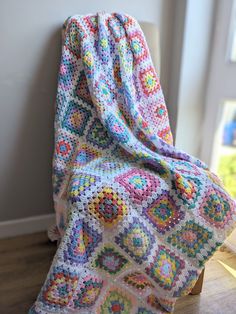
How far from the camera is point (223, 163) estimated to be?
70.9 inches

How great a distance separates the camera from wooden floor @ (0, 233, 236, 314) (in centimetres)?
123

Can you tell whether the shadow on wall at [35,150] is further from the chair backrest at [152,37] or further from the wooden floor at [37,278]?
the chair backrest at [152,37]

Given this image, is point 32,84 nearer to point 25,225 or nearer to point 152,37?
point 152,37

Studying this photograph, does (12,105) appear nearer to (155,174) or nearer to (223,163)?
(155,174)

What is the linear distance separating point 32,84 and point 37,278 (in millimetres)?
826

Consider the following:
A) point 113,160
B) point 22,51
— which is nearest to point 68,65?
point 22,51

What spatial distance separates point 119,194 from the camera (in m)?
1.03

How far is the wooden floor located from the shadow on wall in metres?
0.17

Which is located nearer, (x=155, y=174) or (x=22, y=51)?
(x=155, y=174)

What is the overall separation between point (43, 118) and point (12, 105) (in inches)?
5.8

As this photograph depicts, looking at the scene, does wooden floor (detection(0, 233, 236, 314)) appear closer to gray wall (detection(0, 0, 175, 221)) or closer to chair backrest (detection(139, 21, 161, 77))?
gray wall (detection(0, 0, 175, 221))

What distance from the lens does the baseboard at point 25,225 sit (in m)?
1.59

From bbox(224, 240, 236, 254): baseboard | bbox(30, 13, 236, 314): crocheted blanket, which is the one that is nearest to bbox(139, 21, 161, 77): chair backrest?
bbox(30, 13, 236, 314): crocheted blanket

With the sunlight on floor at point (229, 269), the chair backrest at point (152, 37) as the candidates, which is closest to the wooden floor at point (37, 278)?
the sunlight on floor at point (229, 269)
